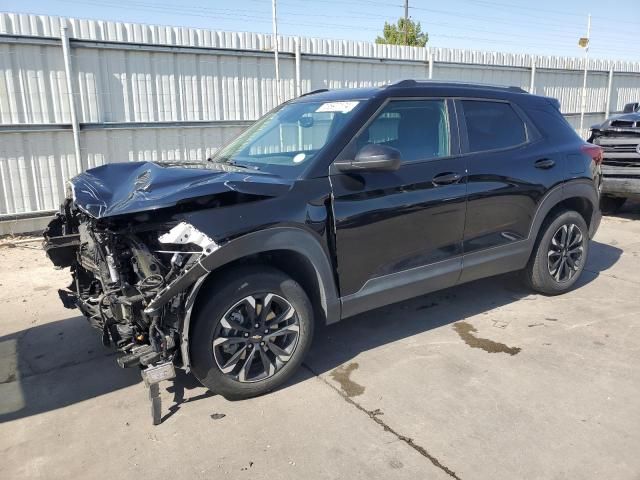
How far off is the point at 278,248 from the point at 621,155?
24.2 ft

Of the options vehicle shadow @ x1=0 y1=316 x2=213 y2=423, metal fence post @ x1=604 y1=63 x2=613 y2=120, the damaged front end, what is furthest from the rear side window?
metal fence post @ x1=604 y1=63 x2=613 y2=120

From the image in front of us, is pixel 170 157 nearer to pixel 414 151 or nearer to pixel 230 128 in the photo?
pixel 230 128

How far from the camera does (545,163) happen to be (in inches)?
189

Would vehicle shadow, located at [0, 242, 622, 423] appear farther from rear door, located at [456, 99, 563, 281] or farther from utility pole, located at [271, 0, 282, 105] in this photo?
utility pole, located at [271, 0, 282, 105]

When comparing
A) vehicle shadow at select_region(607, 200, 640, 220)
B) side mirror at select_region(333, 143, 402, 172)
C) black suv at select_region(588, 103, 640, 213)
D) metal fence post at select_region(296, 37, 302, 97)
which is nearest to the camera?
side mirror at select_region(333, 143, 402, 172)

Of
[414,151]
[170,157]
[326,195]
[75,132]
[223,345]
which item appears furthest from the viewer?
[170,157]

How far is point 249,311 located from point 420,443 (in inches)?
49.5

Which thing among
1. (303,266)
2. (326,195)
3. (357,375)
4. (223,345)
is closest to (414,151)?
(326,195)

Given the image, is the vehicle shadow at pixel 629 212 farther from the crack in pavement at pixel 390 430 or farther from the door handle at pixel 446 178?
the crack in pavement at pixel 390 430

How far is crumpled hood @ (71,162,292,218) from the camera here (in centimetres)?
306

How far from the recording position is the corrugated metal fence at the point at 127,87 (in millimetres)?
7637

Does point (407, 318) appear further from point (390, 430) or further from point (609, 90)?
point (609, 90)

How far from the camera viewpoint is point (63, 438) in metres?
3.12

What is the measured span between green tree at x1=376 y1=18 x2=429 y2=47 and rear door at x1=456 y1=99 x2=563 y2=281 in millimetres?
32284
